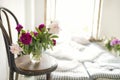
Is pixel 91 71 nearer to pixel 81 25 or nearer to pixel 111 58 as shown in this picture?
pixel 111 58

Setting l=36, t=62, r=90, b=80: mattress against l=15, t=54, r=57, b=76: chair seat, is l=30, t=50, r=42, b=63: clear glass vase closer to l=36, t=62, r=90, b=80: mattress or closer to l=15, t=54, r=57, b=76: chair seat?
l=15, t=54, r=57, b=76: chair seat

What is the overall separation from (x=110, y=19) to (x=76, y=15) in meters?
0.65

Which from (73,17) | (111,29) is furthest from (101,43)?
(73,17)

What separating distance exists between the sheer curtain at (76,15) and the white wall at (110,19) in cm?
13

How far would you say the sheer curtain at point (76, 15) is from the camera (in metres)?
3.41

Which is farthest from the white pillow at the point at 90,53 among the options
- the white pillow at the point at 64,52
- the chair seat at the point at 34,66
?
the chair seat at the point at 34,66

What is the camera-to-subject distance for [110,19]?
337 centimetres

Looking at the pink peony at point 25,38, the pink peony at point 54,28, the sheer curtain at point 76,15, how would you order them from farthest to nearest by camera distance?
the sheer curtain at point 76,15
the pink peony at point 54,28
the pink peony at point 25,38

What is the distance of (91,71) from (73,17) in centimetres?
154

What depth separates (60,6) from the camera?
3.42 meters

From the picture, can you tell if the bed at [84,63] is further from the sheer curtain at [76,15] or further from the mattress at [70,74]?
the sheer curtain at [76,15]

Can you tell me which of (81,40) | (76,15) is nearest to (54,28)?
(81,40)

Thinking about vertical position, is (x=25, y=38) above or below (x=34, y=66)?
above

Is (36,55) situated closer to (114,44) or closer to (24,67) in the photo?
(24,67)
